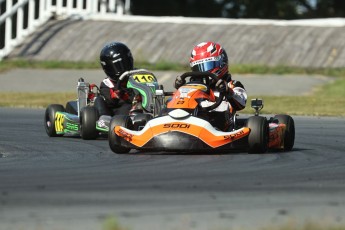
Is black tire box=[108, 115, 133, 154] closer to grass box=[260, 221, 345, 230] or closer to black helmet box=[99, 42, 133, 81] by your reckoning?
black helmet box=[99, 42, 133, 81]

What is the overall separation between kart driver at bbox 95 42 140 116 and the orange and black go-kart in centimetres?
222

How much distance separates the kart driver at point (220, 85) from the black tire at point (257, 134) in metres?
0.42

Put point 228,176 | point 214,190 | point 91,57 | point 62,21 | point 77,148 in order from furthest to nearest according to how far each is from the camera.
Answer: point 62,21 < point 91,57 < point 77,148 < point 228,176 < point 214,190

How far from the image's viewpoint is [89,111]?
1341cm

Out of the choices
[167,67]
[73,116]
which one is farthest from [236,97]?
[167,67]

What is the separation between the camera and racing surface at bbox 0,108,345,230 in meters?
6.84

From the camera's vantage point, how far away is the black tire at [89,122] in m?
13.4

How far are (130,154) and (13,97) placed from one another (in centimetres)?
1250

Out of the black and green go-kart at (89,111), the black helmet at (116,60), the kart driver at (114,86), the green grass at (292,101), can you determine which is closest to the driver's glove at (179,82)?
the black and green go-kart at (89,111)

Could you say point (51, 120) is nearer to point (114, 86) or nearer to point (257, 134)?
point (114, 86)

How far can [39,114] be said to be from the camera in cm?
1927

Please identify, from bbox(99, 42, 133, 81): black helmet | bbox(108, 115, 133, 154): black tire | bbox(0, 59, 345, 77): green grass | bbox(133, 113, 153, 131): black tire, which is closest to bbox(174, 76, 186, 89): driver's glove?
bbox(133, 113, 153, 131): black tire

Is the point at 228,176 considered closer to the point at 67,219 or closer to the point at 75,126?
the point at 67,219

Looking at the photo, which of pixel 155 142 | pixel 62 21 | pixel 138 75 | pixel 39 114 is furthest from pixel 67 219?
pixel 62 21
